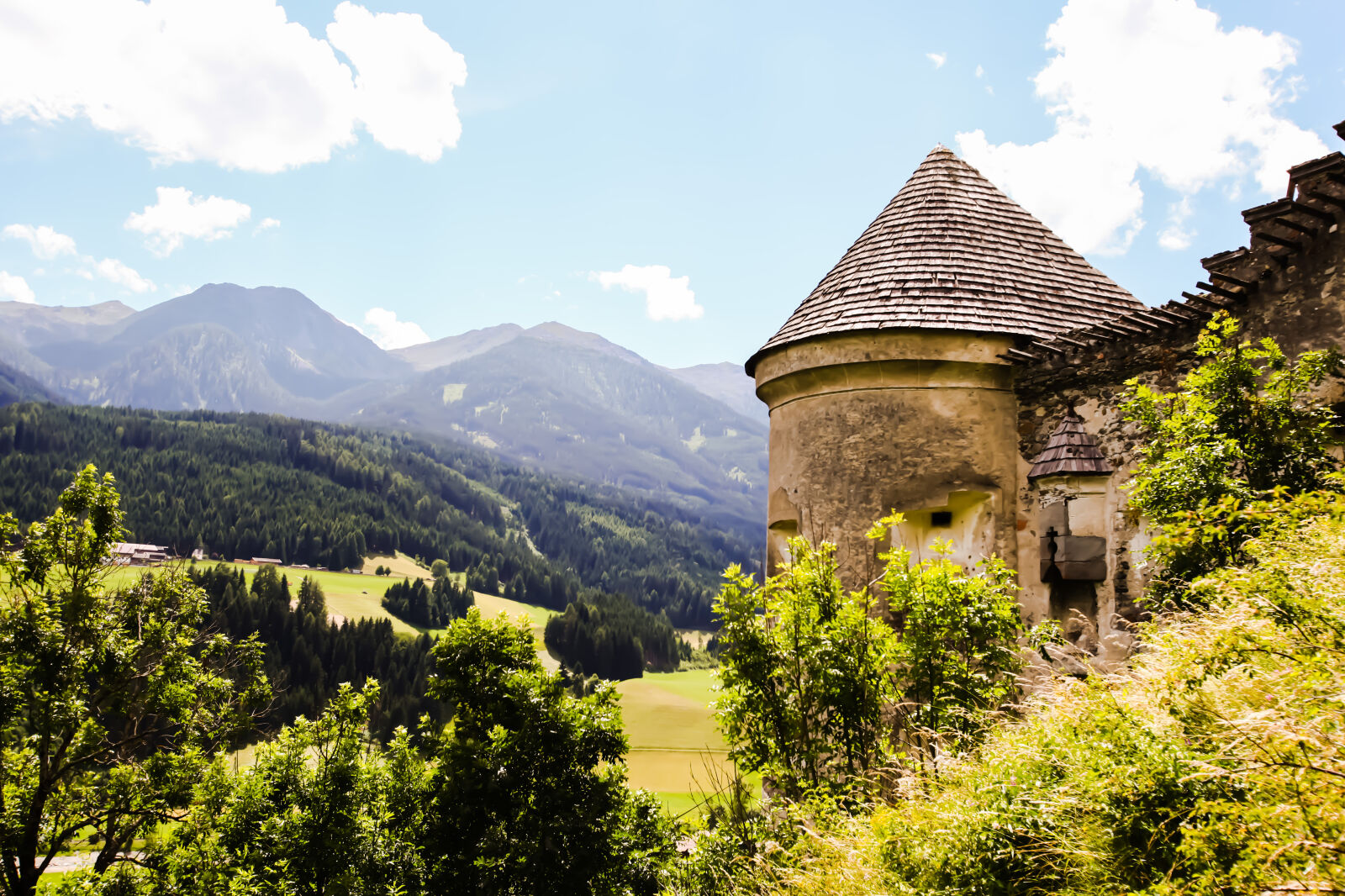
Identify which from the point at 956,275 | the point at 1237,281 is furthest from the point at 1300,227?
the point at 956,275

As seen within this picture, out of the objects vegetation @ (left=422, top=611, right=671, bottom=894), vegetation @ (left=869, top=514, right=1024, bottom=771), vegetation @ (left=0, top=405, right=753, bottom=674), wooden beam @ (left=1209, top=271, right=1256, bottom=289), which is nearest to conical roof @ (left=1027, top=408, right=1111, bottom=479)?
wooden beam @ (left=1209, top=271, right=1256, bottom=289)

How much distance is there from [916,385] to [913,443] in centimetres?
68

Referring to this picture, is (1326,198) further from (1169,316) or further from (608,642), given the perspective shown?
(608,642)

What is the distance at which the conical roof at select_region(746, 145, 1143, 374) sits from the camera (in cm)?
955

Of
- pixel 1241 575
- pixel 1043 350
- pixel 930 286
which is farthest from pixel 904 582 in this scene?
pixel 930 286

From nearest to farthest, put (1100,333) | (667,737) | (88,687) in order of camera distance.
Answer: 1. (1100,333)
2. (88,687)
3. (667,737)

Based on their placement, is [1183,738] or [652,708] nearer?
[1183,738]

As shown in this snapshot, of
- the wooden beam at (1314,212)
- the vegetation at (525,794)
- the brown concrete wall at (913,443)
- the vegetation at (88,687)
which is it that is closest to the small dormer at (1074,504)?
the brown concrete wall at (913,443)

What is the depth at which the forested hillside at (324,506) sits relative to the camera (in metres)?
110

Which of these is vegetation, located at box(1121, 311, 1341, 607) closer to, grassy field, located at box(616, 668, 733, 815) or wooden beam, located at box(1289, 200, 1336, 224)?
wooden beam, located at box(1289, 200, 1336, 224)

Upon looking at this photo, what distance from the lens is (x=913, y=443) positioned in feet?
30.1

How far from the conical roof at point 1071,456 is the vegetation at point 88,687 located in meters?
11.4

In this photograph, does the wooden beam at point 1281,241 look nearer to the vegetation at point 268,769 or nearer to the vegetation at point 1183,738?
the vegetation at point 1183,738

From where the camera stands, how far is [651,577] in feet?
503
